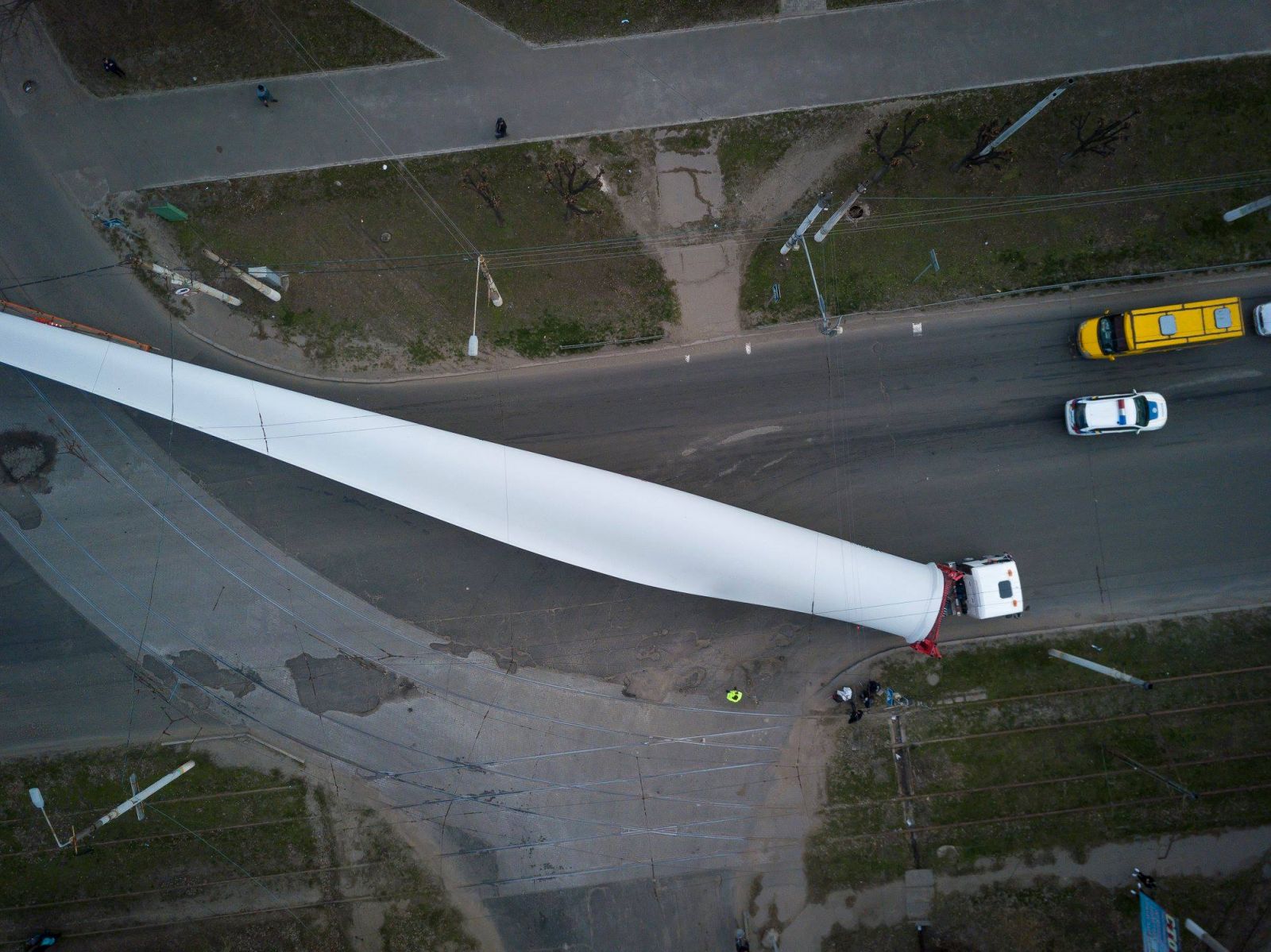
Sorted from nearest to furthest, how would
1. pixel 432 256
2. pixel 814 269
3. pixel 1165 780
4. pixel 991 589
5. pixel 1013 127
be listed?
pixel 1013 127 < pixel 991 589 < pixel 1165 780 < pixel 814 269 < pixel 432 256

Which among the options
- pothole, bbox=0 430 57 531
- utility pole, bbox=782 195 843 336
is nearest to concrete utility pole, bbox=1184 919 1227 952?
utility pole, bbox=782 195 843 336

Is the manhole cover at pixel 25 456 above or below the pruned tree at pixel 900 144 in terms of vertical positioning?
below

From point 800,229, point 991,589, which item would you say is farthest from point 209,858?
point 800,229

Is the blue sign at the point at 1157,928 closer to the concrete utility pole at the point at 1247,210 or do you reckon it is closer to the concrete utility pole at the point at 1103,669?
the concrete utility pole at the point at 1103,669

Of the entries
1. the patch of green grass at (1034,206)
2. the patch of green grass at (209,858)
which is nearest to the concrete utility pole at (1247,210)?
the patch of green grass at (1034,206)

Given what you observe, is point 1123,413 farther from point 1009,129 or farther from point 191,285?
point 191,285

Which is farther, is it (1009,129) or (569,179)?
(569,179)

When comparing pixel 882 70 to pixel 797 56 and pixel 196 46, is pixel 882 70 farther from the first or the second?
pixel 196 46
